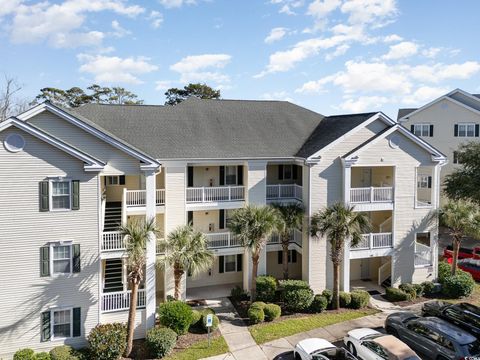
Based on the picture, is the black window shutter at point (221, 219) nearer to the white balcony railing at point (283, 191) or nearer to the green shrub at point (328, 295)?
the white balcony railing at point (283, 191)

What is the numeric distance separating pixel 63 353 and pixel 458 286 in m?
23.1

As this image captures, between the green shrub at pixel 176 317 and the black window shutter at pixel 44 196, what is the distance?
24.6ft

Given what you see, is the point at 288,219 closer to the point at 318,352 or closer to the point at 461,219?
the point at 318,352

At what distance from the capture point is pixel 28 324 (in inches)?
698

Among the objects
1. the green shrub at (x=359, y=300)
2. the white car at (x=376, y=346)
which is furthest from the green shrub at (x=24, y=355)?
the green shrub at (x=359, y=300)

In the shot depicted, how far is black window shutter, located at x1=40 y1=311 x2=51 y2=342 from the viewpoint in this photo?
58.7ft

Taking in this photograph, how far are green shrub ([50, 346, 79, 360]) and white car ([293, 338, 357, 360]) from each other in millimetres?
9872

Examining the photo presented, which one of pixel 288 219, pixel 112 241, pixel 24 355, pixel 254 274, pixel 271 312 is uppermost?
pixel 288 219

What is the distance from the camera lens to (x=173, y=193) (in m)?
23.4

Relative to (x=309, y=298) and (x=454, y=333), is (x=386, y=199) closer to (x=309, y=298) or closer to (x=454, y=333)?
(x=309, y=298)

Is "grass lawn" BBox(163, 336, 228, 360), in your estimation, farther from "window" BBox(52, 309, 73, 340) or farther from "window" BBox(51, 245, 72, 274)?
"window" BBox(51, 245, 72, 274)

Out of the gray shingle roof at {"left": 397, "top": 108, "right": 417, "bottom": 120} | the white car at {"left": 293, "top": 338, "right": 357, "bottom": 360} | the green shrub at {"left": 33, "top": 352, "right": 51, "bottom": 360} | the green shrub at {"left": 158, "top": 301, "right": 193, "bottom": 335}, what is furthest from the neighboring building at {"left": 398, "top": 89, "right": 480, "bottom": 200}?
the green shrub at {"left": 33, "top": 352, "right": 51, "bottom": 360}

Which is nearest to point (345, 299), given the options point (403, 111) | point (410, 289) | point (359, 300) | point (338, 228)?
point (359, 300)

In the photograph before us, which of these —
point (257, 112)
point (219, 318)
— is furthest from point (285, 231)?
point (257, 112)
